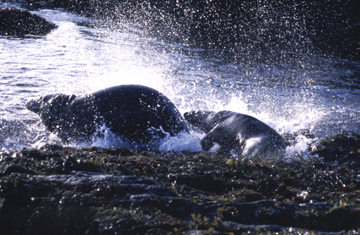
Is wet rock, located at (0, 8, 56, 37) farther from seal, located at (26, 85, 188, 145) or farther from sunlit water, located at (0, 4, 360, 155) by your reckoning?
seal, located at (26, 85, 188, 145)

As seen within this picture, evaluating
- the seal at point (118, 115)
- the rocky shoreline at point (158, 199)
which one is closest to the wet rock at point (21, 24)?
the seal at point (118, 115)

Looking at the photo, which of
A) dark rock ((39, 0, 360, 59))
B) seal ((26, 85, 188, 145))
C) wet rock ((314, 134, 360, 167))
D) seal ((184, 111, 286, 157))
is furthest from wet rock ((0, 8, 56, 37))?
wet rock ((314, 134, 360, 167))

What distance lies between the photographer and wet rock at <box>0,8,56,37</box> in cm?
1988

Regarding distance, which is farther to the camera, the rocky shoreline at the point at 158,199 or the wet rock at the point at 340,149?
the wet rock at the point at 340,149

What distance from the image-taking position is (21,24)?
69.7 ft

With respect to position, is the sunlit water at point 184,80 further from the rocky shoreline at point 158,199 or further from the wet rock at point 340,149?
the rocky shoreline at point 158,199

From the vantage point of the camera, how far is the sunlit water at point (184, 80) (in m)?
8.02

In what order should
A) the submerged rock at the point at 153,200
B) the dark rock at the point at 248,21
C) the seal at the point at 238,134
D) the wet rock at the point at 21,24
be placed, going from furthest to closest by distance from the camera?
1. the dark rock at the point at 248,21
2. the wet rock at the point at 21,24
3. the seal at the point at 238,134
4. the submerged rock at the point at 153,200

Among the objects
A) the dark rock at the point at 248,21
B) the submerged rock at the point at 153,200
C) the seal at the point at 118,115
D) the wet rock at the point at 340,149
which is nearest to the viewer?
the submerged rock at the point at 153,200

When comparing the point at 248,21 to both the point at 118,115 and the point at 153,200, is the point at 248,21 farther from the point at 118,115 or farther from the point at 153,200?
the point at 153,200

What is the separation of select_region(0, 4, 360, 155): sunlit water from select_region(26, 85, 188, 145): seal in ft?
0.84

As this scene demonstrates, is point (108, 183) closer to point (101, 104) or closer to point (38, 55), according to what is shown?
point (101, 104)

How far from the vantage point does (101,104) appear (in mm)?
7367

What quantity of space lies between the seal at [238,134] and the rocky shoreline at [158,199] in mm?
1980
